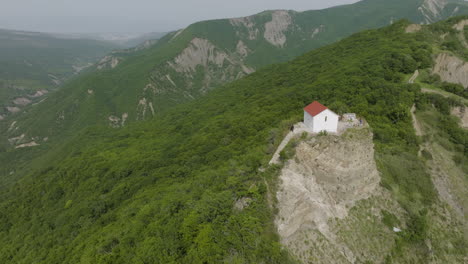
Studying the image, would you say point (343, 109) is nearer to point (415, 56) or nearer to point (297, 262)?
point (297, 262)

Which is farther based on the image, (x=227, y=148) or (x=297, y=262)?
(x=227, y=148)

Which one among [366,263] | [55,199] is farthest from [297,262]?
[55,199]

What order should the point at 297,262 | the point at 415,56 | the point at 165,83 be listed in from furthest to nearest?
the point at 165,83 → the point at 415,56 → the point at 297,262

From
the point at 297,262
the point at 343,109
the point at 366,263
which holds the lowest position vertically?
the point at 366,263

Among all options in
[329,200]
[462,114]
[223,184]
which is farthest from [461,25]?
[223,184]

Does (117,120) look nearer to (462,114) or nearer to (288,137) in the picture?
(288,137)

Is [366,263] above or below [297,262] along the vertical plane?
below

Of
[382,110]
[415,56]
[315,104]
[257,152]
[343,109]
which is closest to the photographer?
[315,104]
